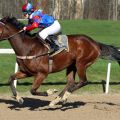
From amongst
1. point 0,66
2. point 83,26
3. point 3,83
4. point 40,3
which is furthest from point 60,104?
point 40,3

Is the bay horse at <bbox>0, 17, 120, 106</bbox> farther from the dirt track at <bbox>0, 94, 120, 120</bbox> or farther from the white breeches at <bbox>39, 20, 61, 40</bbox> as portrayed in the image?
the dirt track at <bbox>0, 94, 120, 120</bbox>

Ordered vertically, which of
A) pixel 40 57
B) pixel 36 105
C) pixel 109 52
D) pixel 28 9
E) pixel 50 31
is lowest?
pixel 36 105

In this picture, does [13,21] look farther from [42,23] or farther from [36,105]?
[36,105]

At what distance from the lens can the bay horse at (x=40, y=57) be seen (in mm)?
9289

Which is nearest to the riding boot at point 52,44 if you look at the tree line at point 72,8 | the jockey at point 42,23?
the jockey at point 42,23

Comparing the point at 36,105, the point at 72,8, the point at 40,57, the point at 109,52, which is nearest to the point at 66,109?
the point at 36,105

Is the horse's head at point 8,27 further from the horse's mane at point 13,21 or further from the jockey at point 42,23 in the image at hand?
the jockey at point 42,23

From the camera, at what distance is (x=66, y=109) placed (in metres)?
9.61

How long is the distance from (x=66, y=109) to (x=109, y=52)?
166 centimetres

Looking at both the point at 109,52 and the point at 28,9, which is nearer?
the point at 28,9

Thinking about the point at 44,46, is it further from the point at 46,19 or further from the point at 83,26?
the point at 83,26

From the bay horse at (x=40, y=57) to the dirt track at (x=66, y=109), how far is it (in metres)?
0.28

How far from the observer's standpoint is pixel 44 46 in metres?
9.52

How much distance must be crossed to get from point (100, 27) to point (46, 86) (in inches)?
996
